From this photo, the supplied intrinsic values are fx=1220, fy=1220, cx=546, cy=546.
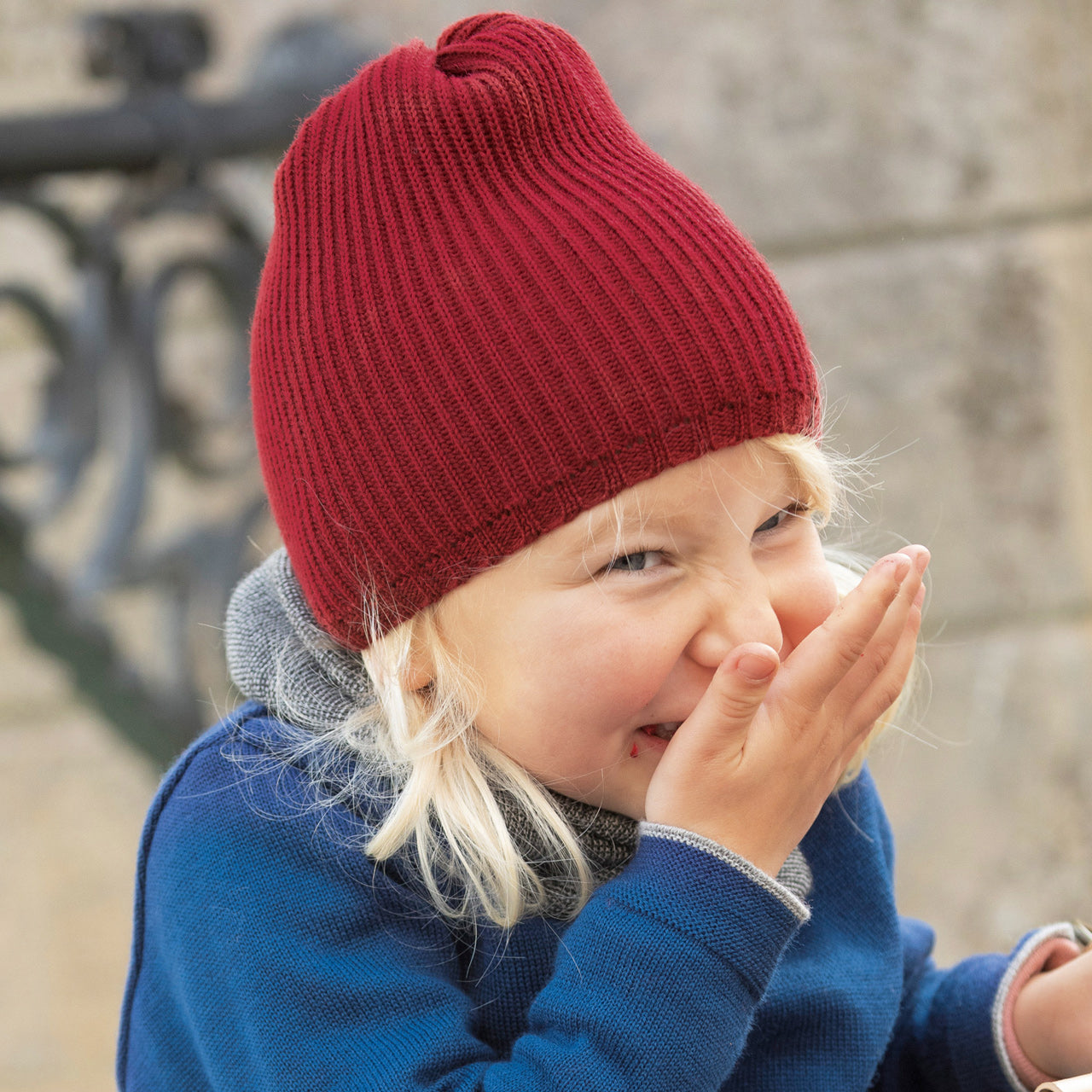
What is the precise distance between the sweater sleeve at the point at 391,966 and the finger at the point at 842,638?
0.14 metres

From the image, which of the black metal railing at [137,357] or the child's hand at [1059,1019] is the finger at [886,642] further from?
the black metal railing at [137,357]

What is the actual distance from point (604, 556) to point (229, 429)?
989mm

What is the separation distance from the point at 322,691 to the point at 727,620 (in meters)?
0.32

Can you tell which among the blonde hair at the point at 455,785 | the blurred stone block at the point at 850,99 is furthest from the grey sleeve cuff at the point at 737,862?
the blurred stone block at the point at 850,99

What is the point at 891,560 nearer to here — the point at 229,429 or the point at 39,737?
the point at 229,429

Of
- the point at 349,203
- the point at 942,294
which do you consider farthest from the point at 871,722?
the point at 942,294

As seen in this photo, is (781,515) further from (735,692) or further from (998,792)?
(998,792)

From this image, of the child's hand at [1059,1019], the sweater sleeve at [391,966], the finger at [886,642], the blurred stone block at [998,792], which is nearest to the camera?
the sweater sleeve at [391,966]

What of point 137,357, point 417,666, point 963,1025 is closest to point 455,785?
point 417,666

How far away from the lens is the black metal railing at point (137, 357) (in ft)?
4.92

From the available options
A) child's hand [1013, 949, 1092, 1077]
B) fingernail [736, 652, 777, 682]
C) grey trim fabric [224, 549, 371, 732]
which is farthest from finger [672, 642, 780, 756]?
child's hand [1013, 949, 1092, 1077]

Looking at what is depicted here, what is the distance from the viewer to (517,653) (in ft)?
2.82

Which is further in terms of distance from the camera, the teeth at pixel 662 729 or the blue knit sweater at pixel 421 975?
the teeth at pixel 662 729

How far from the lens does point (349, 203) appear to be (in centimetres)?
92
